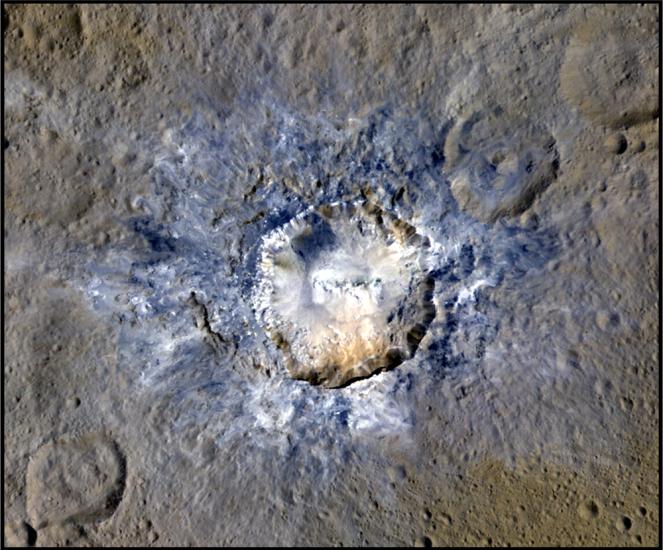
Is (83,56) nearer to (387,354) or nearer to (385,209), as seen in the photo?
(385,209)

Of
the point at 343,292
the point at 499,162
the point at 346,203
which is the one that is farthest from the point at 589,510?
the point at 346,203

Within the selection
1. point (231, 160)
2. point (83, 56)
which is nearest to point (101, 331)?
point (231, 160)

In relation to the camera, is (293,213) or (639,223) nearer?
(639,223)

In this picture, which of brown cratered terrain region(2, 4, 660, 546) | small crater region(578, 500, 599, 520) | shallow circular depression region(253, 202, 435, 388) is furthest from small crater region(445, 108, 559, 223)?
small crater region(578, 500, 599, 520)

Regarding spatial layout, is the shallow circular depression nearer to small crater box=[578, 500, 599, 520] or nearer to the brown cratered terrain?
the brown cratered terrain

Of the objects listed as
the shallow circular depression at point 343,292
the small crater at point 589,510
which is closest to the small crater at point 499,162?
the shallow circular depression at point 343,292

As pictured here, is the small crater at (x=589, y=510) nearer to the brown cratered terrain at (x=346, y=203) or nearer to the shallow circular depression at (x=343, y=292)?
the brown cratered terrain at (x=346, y=203)
